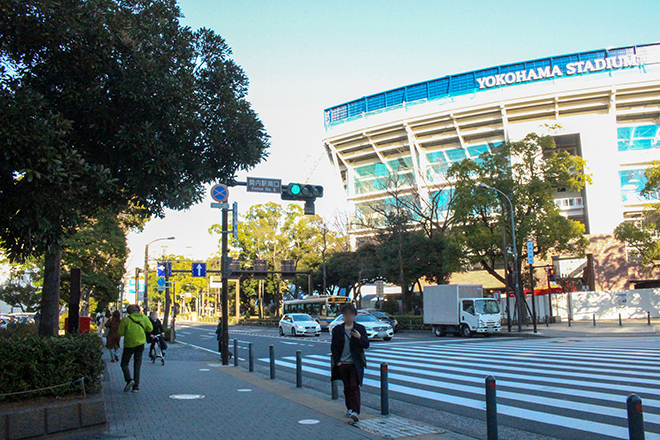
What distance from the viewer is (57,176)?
7.02m

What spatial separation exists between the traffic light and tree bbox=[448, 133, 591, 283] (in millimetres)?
20950

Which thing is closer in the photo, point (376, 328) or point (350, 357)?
point (350, 357)

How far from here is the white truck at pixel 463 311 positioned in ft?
95.7

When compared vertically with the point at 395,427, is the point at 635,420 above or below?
above

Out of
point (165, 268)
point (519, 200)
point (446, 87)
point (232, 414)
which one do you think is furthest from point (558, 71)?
point (232, 414)

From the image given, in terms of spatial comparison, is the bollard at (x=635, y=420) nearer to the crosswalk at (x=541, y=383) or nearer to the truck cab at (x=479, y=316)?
the crosswalk at (x=541, y=383)

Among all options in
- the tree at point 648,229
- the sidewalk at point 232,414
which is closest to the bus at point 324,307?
the tree at point 648,229

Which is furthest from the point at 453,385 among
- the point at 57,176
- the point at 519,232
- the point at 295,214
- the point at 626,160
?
the point at 295,214

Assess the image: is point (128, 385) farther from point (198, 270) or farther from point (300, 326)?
point (198, 270)

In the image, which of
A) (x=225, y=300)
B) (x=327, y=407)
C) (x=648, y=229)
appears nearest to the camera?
(x=327, y=407)

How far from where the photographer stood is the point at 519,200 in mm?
33906

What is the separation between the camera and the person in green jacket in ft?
35.5

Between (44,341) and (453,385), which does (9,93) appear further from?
(453,385)

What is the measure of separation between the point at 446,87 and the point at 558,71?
1114cm
